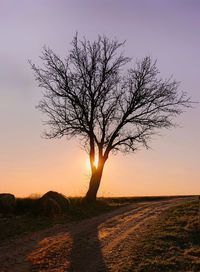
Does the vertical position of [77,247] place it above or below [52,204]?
below

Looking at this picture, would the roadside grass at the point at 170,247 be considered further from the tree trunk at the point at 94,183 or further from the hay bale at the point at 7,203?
the tree trunk at the point at 94,183

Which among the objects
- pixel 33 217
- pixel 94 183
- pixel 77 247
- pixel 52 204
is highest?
pixel 94 183

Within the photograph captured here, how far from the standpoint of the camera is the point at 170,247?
18.2m

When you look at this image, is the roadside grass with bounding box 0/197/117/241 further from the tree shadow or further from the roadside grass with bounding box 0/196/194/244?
the tree shadow

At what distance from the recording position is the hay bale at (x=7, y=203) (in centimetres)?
2731

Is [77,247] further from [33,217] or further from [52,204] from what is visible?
[52,204]

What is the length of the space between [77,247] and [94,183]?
1797cm

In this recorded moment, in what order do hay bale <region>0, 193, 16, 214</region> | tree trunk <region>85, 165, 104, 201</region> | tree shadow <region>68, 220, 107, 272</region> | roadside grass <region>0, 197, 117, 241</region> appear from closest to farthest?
tree shadow <region>68, 220, 107, 272</region>
roadside grass <region>0, 197, 117, 241</region>
hay bale <region>0, 193, 16, 214</region>
tree trunk <region>85, 165, 104, 201</region>

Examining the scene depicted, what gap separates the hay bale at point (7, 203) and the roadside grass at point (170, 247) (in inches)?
297

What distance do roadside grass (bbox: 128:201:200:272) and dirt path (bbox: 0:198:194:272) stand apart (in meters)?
0.42

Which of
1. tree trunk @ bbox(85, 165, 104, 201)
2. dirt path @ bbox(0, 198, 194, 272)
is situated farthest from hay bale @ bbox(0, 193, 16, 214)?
tree trunk @ bbox(85, 165, 104, 201)

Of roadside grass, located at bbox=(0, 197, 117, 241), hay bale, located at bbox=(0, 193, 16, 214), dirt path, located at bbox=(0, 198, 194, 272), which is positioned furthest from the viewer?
hay bale, located at bbox=(0, 193, 16, 214)

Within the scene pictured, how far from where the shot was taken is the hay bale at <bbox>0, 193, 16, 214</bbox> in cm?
2731

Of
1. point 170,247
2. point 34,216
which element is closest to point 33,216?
point 34,216
